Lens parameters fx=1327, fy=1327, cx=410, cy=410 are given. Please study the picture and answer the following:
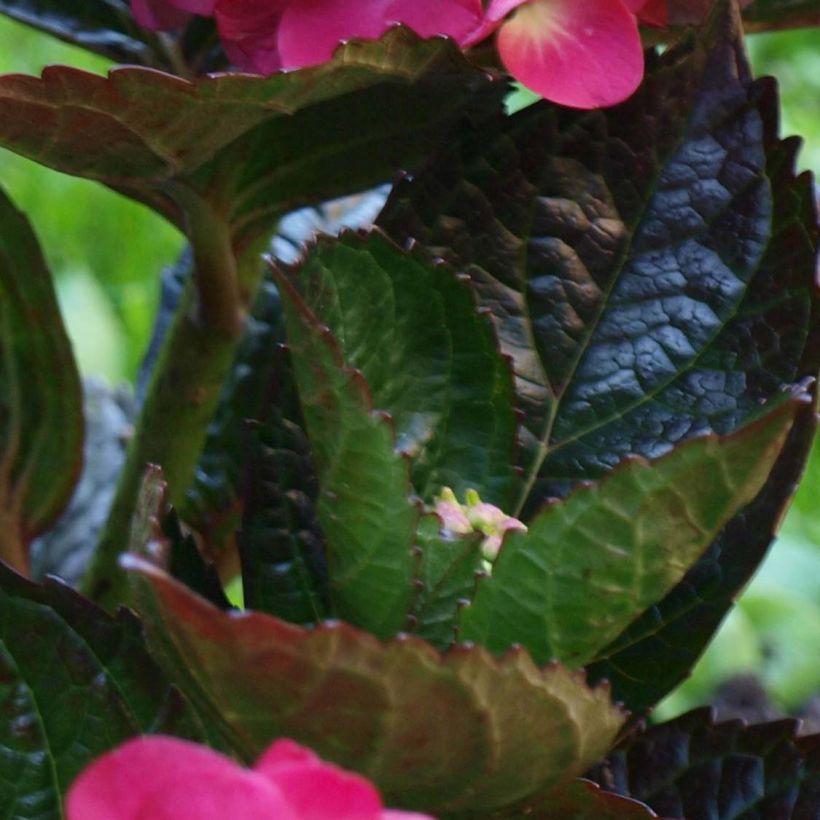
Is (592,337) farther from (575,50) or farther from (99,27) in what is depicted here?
(99,27)

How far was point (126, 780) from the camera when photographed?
0.27 metres

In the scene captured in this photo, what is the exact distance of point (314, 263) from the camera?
0.37 m

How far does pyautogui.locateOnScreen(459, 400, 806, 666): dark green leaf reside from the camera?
0.31 m

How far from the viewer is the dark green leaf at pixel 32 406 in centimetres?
56

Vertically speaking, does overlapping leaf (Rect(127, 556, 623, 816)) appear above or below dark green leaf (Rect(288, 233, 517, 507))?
below

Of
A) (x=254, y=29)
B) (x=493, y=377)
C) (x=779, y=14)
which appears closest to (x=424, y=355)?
(x=493, y=377)

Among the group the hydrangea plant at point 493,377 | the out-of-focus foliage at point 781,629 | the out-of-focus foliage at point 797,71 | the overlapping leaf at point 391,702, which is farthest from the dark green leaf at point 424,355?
the out-of-focus foliage at point 797,71

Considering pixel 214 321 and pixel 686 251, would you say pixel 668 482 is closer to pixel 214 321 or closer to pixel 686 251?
pixel 686 251

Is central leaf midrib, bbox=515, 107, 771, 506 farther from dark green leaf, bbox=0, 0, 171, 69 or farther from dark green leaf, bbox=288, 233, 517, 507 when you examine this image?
dark green leaf, bbox=0, 0, 171, 69

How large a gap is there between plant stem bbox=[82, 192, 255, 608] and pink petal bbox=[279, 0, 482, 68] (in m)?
0.14

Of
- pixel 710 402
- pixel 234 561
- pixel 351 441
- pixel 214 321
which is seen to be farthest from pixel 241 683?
pixel 234 561

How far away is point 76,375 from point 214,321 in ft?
0.25

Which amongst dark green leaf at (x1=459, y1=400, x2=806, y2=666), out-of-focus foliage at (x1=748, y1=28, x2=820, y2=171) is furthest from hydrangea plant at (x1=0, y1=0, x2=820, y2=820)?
out-of-focus foliage at (x1=748, y1=28, x2=820, y2=171)

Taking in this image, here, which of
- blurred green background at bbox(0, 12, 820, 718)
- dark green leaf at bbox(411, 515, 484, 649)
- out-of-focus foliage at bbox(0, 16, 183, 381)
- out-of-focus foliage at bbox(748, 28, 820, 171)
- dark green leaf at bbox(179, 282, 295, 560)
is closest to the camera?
dark green leaf at bbox(411, 515, 484, 649)
